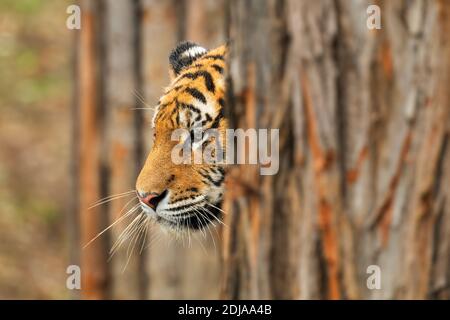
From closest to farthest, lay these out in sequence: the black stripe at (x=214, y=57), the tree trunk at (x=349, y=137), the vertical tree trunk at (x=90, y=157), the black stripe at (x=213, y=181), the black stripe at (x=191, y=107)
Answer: the tree trunk at (x=349, y=137) < the black stripe at (x=213, y=181) < the black stripe at (x=191, y=107) < the black stripe at (x=214, y=57) < the vertical tree trunk at (x=90, y=157)

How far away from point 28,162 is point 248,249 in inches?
283

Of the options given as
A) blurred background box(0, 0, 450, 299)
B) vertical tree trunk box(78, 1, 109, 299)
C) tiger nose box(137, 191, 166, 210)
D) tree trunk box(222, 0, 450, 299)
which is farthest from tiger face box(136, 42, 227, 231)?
vertical tree trunk box(78, 1, 109, 299)

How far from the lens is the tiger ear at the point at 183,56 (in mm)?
2467

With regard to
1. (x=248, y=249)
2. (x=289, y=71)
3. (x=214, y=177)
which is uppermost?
(x=289, y=71)

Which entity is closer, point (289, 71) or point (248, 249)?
point (289, 71)

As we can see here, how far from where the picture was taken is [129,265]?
3729 mm

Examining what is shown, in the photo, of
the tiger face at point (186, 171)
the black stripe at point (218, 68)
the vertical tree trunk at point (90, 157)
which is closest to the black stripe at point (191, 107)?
the tiger face at point (186, 171)

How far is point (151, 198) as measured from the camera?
2270 mm

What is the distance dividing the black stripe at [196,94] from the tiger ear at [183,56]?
0.11m

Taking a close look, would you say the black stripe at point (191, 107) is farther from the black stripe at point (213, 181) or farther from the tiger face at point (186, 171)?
the black stripe at point (213, 181)

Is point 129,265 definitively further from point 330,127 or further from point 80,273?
point 330,127

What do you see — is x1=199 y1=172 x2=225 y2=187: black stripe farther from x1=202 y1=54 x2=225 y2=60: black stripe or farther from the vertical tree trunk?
the vertical tree trunk

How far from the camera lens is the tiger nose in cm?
226
